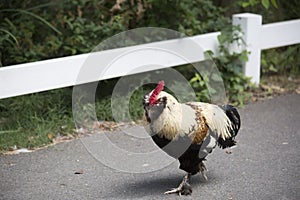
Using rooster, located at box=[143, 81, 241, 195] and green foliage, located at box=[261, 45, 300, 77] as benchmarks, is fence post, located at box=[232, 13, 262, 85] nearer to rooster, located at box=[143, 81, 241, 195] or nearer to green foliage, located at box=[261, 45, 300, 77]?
green foliage, located at box=[261, 45, 300, 77]

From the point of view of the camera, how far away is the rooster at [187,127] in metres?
4.79

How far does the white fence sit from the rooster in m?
1.94

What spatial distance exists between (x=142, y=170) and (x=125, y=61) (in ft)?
5.60

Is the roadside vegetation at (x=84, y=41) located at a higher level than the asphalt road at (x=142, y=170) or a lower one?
higher

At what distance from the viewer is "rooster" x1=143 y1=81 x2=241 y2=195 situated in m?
4.79

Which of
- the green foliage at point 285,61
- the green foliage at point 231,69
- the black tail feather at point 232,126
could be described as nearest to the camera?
the black tail feather at point 232,126

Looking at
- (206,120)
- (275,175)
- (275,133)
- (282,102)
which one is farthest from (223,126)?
(282,102)

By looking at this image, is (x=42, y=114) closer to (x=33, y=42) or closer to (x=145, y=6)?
(x=33, y=42)

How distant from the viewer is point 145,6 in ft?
26.1

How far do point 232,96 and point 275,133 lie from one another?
115cm

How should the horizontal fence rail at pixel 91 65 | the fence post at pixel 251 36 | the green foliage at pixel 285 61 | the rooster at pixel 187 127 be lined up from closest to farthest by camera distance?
the rooster at pixel 187 127
the horizontal fence rail at pixel 91 65
the fence post at pixel 251 36
the green foliage at pixel 285 61

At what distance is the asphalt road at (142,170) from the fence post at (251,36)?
1.22 m

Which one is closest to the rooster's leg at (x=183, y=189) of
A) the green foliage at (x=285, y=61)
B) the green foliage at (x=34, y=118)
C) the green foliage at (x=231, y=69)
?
the green foliage at (x=34, y=118)

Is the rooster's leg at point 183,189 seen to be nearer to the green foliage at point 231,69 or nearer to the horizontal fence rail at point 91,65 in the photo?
the horizontal fence rail at point 91,65
